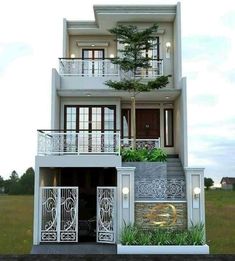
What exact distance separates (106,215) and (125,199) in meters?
1.09

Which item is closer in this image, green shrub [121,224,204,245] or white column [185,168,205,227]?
green shrub [121,224,204,245]

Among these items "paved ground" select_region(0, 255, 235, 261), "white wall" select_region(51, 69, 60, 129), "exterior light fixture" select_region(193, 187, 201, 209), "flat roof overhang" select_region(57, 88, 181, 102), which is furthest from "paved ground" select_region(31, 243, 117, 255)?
"flat roof overhang" select_region(57, 88, 181, 102)

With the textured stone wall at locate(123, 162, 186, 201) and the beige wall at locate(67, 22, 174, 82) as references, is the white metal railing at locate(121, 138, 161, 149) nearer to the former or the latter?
the textured stone wall at locate(123, 162, 186, 201)

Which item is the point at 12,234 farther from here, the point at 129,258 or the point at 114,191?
the point at 129,258

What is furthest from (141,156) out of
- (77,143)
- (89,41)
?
(89,41)

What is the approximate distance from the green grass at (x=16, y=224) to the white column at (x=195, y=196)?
7207 millimetres

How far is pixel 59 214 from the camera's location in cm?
1263

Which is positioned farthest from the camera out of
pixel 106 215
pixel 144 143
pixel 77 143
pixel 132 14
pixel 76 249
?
pixel 132 14

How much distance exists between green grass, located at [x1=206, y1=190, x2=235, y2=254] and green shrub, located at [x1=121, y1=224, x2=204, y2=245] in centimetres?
415

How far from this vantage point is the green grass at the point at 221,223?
18.3 metres

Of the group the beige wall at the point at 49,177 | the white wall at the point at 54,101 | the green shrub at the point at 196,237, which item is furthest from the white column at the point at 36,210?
the green shrub at the point at 196,237

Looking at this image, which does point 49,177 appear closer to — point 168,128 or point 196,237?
point 168,128

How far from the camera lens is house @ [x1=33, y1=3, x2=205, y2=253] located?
39.9 ft

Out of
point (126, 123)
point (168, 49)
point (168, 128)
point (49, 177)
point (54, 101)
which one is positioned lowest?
point (49, 177)
